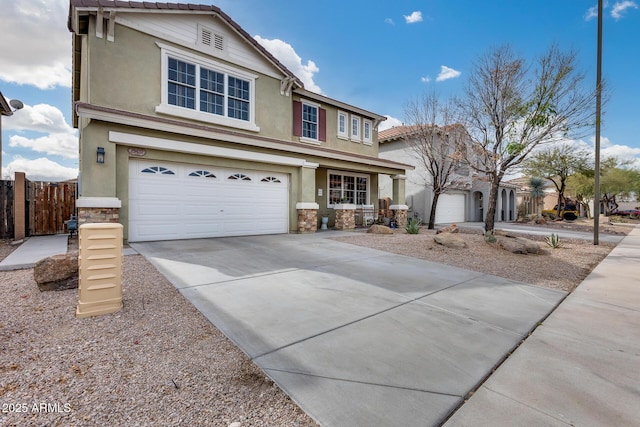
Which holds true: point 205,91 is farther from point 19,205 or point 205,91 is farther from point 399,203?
point 399,203

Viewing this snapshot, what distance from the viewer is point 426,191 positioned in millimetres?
19703

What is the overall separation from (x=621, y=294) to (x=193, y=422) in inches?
253

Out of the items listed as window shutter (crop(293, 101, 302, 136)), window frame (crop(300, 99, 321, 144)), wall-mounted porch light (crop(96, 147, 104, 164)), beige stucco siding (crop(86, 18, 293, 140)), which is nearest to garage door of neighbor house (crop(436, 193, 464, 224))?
window frame (crop(300, 99, 321, 144))

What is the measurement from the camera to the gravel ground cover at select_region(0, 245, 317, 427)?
1.99 metres

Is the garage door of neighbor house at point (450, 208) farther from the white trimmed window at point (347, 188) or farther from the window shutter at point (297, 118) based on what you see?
the window shutter at point (297, 118)

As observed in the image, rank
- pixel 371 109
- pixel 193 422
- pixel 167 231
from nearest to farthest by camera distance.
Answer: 1. pixel 193 422
2. pixel 167 231
3. pixel 371 109

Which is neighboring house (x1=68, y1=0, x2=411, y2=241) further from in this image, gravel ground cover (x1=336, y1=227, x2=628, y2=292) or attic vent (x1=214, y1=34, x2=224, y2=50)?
gravel ground cover (x1=336, y1=227, x2=628, y2=292)

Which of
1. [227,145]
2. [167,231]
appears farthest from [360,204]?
[167,231]

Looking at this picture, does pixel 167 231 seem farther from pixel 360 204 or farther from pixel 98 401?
pixel 360 204

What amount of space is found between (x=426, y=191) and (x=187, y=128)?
50.7 ft

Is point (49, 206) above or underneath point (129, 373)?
above

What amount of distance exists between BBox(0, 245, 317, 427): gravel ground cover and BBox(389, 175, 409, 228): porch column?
13613mm

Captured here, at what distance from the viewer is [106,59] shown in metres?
8.80

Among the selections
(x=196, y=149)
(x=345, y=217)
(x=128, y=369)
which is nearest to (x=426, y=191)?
(x=345, y=217)
